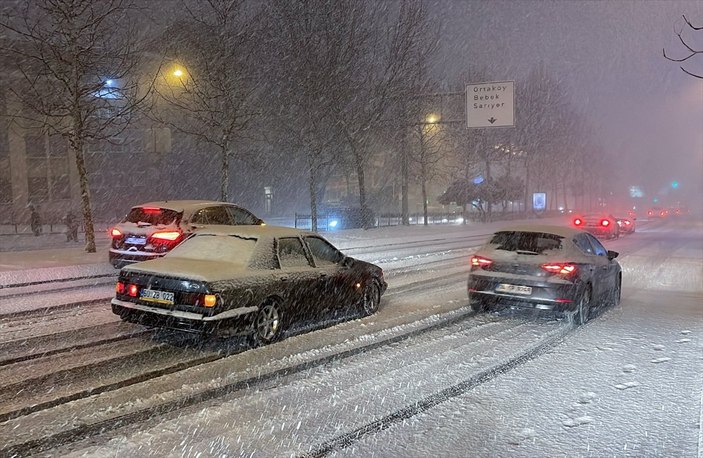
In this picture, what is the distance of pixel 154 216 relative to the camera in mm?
11414

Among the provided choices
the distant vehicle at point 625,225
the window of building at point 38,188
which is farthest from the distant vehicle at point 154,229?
the window of building at point 38,188

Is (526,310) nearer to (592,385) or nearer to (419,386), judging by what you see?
(592,385)

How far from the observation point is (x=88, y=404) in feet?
16.2

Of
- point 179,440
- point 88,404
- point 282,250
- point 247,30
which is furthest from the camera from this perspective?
point 247,30

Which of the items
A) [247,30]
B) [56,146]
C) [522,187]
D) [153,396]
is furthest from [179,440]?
[522,187]

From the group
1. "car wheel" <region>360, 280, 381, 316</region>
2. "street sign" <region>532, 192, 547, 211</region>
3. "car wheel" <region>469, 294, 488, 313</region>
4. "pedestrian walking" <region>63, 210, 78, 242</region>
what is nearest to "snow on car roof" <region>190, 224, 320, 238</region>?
"car wheel" <region>360, 280, 381, 316</region>

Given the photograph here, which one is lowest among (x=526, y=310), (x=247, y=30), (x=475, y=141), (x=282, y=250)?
(x=526, y=310)

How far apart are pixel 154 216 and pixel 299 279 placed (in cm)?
517

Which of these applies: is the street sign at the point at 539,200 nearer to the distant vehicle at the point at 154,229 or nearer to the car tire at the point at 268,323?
the distant vehicle at the point at 154,229

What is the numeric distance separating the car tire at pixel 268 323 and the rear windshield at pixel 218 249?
0.60 m

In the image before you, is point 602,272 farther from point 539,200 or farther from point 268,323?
point 539,200

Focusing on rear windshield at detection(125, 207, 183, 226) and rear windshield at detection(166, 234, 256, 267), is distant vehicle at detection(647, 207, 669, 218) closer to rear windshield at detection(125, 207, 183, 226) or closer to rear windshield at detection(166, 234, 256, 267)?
rear windshield at detection(125, 207, 183, 226)

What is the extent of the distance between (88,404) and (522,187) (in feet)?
176

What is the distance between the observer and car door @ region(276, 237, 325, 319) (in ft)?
24.1
